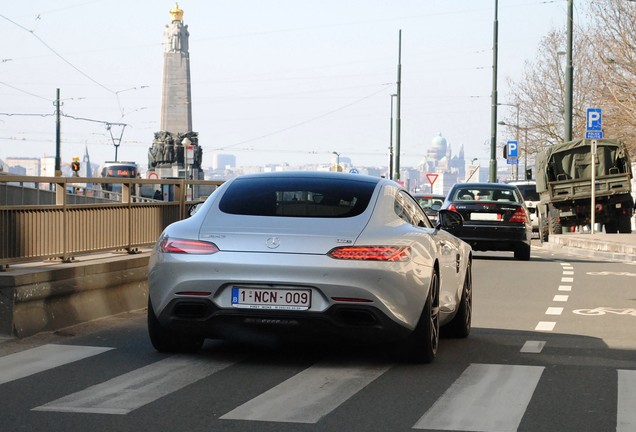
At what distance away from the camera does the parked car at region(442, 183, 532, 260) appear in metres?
26.6

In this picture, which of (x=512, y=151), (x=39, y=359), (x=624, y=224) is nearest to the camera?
(x=39, y=359)

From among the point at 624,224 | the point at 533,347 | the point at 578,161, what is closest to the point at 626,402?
the point at 533,347

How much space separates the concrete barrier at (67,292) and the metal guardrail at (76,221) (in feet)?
0.49

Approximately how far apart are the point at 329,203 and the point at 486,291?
333 inches

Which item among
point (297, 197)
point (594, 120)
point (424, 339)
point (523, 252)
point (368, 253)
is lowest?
point (523, 252)

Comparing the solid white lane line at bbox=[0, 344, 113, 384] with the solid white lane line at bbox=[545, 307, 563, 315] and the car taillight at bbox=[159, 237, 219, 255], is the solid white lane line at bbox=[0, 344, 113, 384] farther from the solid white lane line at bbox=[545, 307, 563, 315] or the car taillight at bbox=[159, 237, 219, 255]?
the solid white lane line at bbox=[545, 307, 563, 315]

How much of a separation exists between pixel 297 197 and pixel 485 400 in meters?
2.41

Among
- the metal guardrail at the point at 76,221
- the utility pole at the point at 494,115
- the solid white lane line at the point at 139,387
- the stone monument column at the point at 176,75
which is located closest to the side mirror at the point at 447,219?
the solid white lane line at the point at 139,387

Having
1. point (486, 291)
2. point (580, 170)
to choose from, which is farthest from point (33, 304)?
point (580, 170)

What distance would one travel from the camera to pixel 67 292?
39.0 ft

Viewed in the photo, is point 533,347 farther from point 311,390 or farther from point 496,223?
point 496,223

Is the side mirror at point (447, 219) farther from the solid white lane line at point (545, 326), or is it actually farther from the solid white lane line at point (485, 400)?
the solid white lane line at point (485, 400)

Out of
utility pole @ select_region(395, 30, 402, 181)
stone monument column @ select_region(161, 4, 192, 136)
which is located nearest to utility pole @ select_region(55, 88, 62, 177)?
stone monument column @ select_region(161, 4, 192, 136)

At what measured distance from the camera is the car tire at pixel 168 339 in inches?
385
